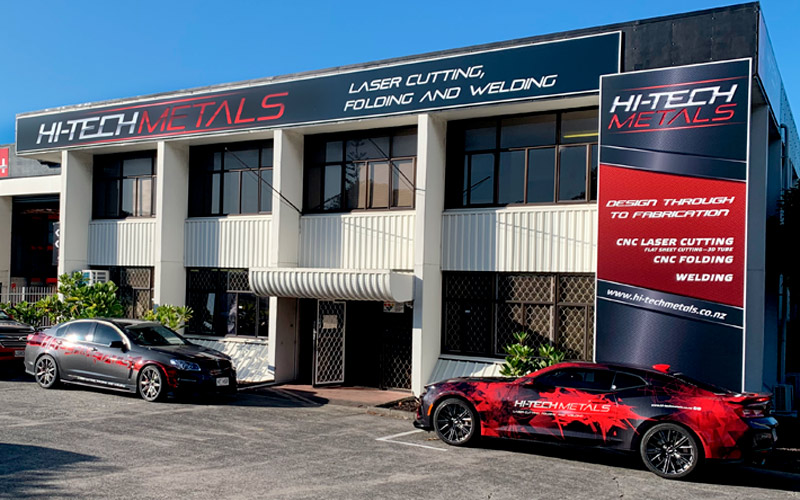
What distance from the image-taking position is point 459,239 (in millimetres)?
15977

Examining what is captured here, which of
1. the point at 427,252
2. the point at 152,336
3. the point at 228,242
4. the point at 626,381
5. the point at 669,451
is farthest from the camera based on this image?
the point at 228,242

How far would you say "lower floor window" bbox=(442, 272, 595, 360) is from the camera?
48.4 ft

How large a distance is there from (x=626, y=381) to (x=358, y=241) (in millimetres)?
8338

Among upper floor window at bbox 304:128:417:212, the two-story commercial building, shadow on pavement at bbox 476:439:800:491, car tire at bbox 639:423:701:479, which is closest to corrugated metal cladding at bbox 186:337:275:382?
the two-story commercial building

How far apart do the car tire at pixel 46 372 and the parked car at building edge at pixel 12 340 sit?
2066 millimetres

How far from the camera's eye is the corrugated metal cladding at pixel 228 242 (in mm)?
18516

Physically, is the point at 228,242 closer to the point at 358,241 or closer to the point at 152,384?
the point at 358,241

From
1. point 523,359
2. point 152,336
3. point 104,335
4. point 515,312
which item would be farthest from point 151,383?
point 515,312

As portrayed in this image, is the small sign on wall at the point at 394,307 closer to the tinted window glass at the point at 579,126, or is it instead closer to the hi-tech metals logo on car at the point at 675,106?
the tinted window glass at the point at 579,126

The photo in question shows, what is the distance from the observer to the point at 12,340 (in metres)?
17.7

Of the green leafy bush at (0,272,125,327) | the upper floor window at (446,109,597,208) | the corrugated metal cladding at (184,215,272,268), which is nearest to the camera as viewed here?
the upper floor window at (446,109,597,208)

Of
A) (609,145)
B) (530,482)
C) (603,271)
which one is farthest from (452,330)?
(530,482)

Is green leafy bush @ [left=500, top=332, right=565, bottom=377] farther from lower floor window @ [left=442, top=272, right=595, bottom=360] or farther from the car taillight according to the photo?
the car taillight

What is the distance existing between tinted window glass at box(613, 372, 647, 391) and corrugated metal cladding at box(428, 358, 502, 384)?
17.4 ft
